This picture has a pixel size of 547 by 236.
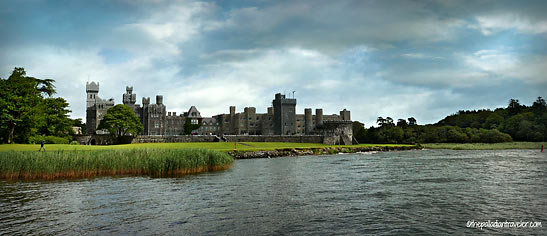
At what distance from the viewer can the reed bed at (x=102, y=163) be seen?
2275 cm

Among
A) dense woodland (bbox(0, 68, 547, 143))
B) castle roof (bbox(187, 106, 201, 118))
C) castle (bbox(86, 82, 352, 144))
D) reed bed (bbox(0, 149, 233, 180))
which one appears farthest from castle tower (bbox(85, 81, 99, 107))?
reed bed (bbox(0, 149, 233, 180))

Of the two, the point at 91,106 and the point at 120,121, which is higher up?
the point at 91,106

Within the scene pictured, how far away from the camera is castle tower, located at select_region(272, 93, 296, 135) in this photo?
112 m

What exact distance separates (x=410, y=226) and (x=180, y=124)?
109 meters

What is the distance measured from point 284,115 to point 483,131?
53.2m

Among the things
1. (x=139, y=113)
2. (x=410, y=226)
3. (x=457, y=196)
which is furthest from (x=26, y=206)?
(x=139, y=113)

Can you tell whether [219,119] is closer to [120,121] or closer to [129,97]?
[129,97]

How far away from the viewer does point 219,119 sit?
121m

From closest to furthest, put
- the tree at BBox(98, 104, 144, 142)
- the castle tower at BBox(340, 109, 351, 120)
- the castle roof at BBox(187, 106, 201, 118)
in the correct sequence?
the tree at BBox(98, 104, 144, 142) → the castle roof at BBox(187, 106, 201, 118) → the castle tower at BBox(340, 109, 351, 120)

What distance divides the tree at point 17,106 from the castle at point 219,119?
2348 inches

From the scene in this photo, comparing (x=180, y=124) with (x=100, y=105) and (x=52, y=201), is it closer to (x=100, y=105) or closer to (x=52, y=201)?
(x=100, y=105)

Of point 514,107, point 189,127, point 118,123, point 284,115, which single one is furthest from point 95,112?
point 514,107

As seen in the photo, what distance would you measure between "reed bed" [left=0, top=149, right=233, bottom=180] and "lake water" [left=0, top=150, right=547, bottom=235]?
1.97 m

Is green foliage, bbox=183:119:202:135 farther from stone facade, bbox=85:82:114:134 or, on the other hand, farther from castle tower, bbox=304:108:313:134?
castle tower, bbox=304:108:313:134
